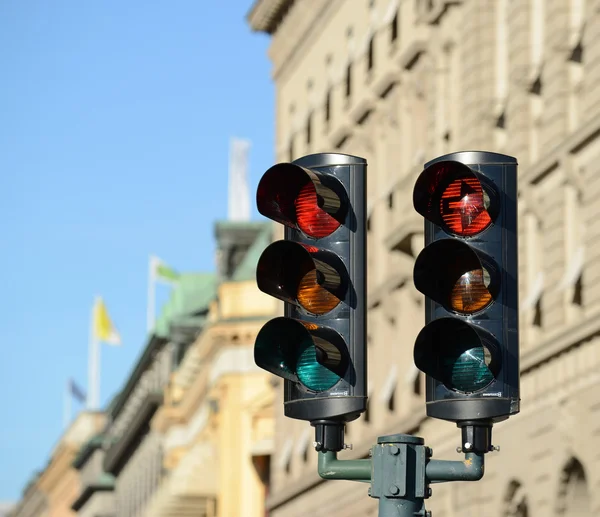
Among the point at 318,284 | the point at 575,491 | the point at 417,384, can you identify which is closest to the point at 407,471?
the point at 318,284

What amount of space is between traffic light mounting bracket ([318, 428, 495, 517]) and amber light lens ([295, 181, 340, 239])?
834 millimetres

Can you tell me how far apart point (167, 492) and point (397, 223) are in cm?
3039

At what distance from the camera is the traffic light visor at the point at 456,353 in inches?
284

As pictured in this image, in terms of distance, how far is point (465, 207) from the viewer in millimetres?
7367

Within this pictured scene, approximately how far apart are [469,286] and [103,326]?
101 metres

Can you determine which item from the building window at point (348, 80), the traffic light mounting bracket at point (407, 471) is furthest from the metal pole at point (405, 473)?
the building window at point (348, 80)

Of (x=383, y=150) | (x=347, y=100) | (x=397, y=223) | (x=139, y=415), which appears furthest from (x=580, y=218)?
(x=139, y=415)

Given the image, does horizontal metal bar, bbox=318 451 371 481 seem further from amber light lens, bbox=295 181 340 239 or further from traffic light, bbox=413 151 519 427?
amber light lens, bbox=295 181 340 239

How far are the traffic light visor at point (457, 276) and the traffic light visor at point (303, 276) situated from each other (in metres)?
0.32

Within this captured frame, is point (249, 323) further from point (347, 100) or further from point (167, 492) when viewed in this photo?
point (347, 100)

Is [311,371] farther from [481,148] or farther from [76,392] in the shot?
[76,392]

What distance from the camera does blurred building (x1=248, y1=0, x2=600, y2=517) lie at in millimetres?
29172

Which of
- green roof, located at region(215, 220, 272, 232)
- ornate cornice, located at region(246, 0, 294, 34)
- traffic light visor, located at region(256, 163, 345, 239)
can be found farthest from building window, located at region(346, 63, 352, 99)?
traffic light visor, located at region(256, 163, 345, 239)

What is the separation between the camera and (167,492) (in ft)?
226
